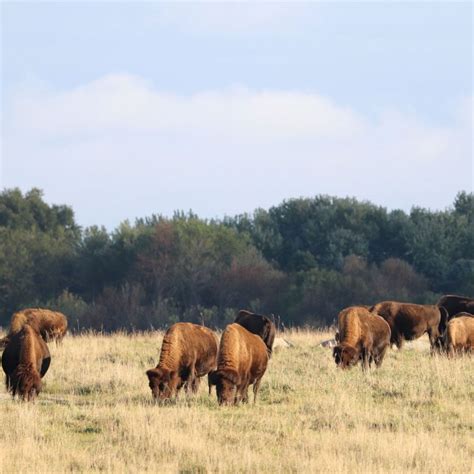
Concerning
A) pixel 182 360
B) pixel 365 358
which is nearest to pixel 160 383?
pixel 182 360

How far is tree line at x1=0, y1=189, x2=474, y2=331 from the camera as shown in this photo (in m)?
58.8

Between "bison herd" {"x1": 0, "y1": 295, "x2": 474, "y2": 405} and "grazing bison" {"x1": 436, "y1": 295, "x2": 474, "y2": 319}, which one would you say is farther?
"grazing bison" {"x1": 436, "y1": 295, "x2": 474, "y2": 319}

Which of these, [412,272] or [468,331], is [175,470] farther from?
[412,272]

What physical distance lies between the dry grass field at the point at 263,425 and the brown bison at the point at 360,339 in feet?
1.32

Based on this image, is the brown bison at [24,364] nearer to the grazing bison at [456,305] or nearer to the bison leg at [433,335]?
the bison leg at [433,335]

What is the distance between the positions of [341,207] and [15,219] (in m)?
22.3

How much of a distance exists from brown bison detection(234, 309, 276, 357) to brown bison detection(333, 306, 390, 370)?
2.08 meters

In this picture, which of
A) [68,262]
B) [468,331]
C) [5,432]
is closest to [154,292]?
[68,262]

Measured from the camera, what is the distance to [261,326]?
25844 mm

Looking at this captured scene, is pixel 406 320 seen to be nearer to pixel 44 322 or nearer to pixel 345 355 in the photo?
pixel 345 355

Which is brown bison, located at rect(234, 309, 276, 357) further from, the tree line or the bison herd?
the tree line

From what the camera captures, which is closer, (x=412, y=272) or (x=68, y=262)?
(x=412, y=272)

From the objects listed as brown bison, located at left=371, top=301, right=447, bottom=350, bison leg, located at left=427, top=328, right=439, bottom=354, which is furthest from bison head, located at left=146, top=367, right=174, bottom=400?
bison leg, located at left=427, top=328, right=439, bottom=354

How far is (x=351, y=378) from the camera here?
70.6 ft
